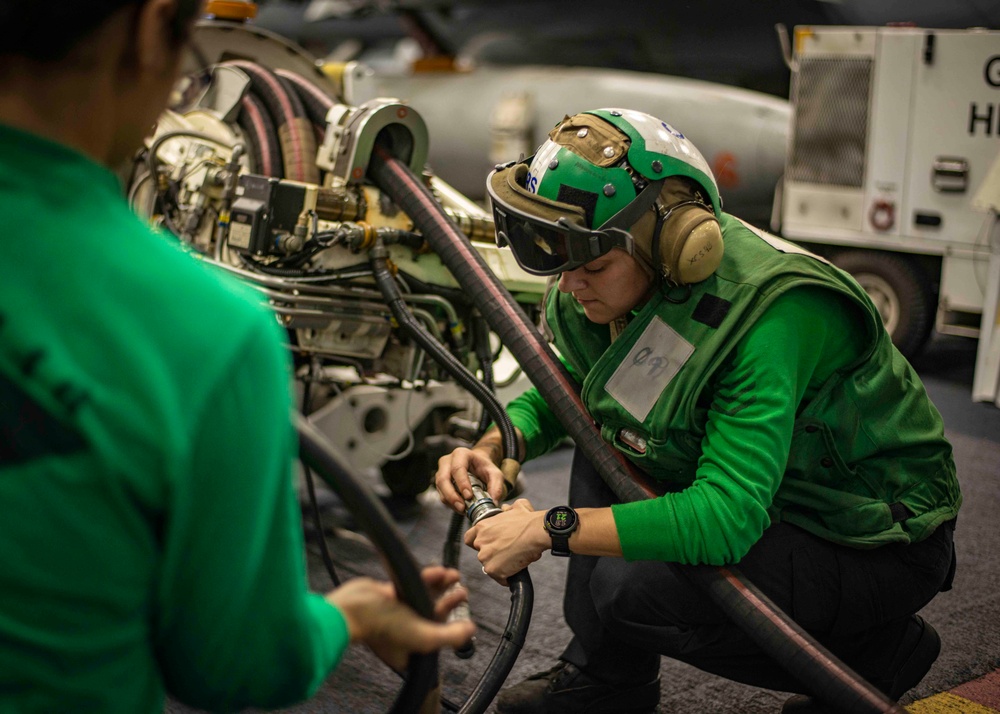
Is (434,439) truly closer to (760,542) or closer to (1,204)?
(760,542)

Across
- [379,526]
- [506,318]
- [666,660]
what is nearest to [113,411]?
[379,526]

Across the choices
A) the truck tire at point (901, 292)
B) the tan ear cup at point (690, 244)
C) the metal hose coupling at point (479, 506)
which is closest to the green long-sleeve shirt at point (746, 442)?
the tan ear cup at point (690, 244)

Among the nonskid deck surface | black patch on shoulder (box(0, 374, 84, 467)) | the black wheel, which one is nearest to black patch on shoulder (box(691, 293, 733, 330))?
the nonskid deck surface

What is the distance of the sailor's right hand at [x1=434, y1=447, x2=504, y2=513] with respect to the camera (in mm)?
1823

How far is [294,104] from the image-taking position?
9.21 feet

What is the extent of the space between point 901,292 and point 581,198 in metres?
4.05

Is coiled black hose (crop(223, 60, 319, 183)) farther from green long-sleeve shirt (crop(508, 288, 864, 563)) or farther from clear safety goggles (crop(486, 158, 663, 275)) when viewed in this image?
green long-sleeve shirt (crop(508, 288, 864, 563))

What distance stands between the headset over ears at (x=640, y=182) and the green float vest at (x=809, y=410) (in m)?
0.08

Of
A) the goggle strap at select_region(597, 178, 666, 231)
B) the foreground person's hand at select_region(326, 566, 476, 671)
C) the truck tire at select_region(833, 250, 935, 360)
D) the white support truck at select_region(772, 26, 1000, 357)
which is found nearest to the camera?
the foreground person's hand at select_region(326, 566, 476, 671)

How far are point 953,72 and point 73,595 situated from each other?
458 cm

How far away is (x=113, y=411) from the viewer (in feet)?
2.40

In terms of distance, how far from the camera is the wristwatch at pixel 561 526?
1667 mm

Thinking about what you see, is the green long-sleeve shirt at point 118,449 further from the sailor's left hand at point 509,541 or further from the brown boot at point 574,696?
the brown boot at point 574,696

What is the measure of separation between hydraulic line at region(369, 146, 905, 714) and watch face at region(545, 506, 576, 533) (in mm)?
156
